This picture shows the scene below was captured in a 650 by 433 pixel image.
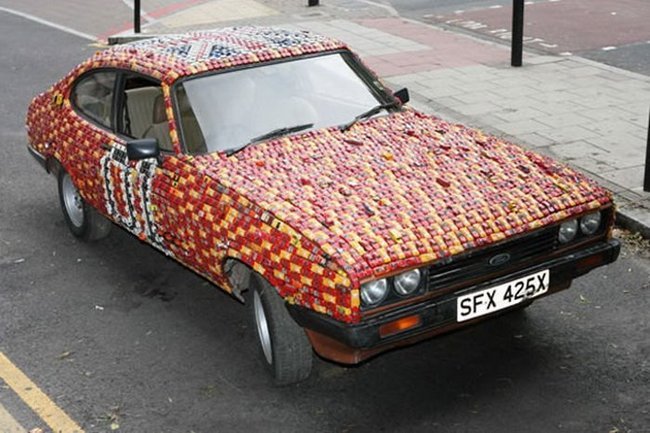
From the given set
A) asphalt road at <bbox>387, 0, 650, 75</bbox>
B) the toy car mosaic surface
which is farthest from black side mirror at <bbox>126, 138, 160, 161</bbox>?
asphalt road at <bbox>387, 0, 650, 75</bbox>

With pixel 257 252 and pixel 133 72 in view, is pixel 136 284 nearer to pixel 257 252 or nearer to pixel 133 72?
pixel 133 72

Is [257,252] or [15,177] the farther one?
[15,177]

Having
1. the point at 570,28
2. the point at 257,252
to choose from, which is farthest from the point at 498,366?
the point at 570,28

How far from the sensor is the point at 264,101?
706cm

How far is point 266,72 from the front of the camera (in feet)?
23.7

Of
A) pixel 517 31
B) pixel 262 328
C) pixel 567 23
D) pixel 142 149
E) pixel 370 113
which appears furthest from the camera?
pixel 567 23

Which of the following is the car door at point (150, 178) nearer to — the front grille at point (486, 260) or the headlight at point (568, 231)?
the front grille at point (486, 260)

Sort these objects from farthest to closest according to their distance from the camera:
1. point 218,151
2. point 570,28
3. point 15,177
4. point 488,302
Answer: point 570,28 → point 15,177 → point 218,151 → point 488,302

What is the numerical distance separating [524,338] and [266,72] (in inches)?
93.1

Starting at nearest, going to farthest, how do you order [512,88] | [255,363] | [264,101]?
[255,363] → [264,101] → [512,88]

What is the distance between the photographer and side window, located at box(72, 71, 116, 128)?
25.4 ft

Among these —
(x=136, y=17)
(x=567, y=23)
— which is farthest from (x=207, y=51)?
(x=567, y=23)

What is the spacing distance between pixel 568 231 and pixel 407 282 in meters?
1.13

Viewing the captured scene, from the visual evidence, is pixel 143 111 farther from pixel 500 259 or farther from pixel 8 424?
pixel 500 259
